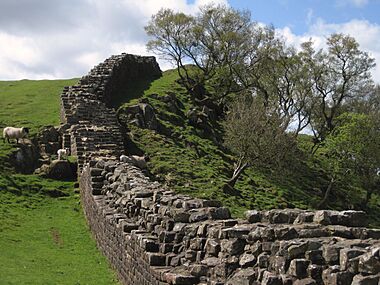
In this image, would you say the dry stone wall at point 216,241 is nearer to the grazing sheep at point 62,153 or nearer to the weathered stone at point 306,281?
the weathered stone at point 306,281

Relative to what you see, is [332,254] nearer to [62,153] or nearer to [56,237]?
[56,237]

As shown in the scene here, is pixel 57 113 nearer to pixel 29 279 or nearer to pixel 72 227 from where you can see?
pixel 72 227

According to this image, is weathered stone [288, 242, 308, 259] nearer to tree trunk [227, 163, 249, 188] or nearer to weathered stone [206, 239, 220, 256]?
weathered stone [206, 239, 220, 256]

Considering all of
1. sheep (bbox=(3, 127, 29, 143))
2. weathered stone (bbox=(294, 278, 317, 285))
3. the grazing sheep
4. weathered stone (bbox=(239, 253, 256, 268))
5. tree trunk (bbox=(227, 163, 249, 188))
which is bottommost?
weathered stone (bbox=(294, 278, 317, 285))

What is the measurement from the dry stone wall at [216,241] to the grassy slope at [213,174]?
1252cm

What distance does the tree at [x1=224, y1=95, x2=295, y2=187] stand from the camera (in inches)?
1646

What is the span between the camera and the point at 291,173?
48688mm

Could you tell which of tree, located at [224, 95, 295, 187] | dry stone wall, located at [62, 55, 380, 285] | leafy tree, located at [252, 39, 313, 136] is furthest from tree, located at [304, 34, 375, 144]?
dry stone wall, located at [62, 55, 380, 285]

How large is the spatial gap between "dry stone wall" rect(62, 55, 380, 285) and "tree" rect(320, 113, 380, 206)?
1216 inches

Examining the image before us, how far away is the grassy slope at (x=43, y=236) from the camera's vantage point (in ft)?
58.8

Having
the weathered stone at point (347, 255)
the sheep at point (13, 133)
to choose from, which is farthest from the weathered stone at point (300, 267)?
the sheep at point (13, 133)

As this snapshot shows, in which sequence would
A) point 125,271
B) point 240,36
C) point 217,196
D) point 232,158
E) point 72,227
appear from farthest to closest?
point 240,36
point 232,158
point 217,196
point 72,227
point 125,271

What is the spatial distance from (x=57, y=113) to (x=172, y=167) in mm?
12042

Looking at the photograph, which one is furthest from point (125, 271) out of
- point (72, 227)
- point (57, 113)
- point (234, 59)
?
point (234, 59)
